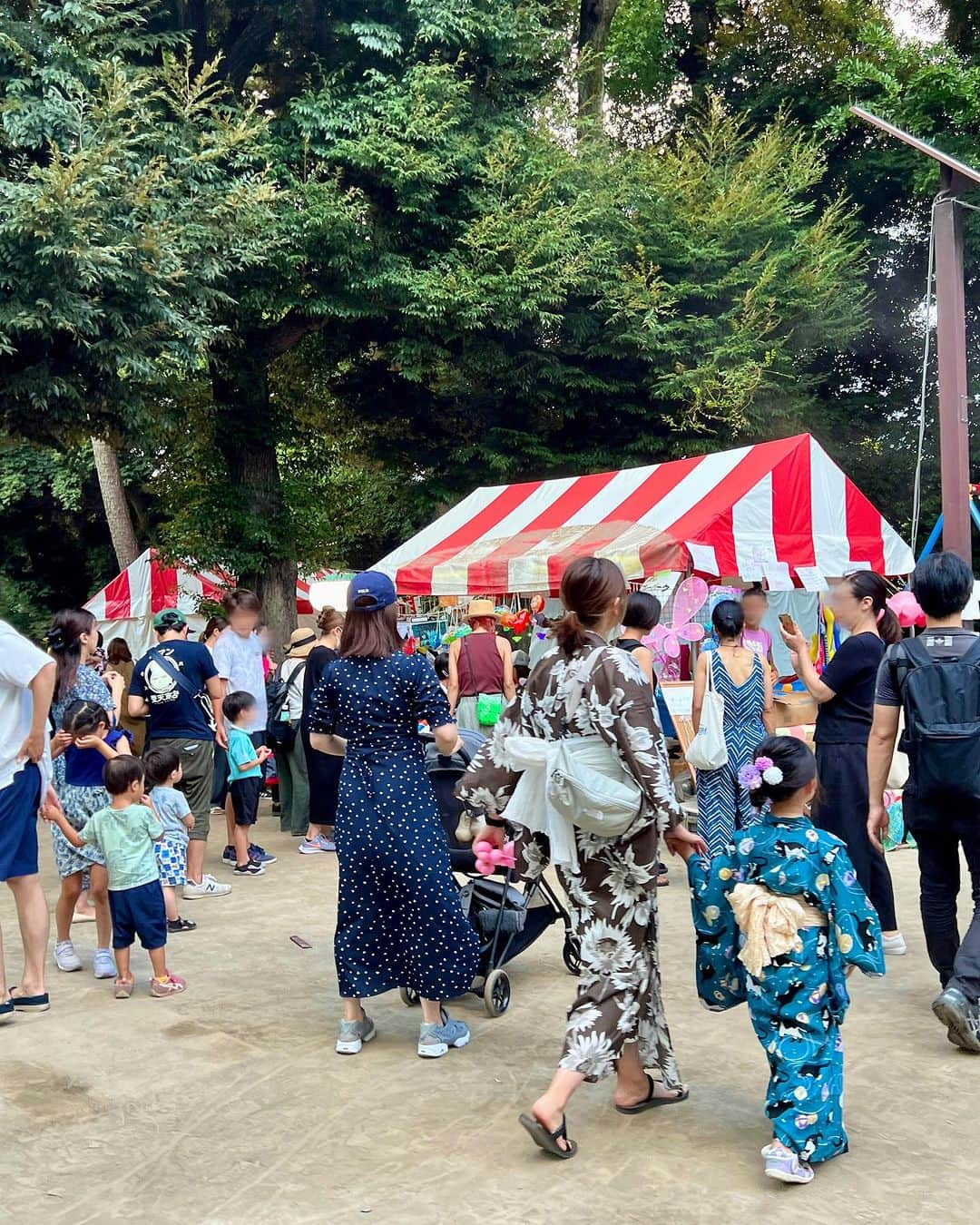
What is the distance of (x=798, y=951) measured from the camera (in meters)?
3.18

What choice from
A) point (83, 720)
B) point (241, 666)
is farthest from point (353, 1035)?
point (241, 666)

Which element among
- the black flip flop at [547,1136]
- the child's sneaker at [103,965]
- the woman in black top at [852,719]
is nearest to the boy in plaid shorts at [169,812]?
the child's sneaker at [103,965]

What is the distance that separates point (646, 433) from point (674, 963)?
13.6 meters

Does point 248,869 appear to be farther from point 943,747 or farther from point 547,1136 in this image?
point 943,747

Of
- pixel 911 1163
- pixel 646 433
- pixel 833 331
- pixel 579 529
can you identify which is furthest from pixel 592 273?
pixel 911 1163

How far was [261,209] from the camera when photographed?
1290 cm

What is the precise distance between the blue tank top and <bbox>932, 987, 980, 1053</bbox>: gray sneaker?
406 centimetres

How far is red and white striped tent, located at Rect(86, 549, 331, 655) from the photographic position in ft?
63.9

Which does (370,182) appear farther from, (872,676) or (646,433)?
(872,676)

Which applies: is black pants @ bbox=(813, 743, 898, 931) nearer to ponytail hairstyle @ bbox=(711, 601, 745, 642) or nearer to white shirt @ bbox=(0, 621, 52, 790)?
ponytail hairstyle @ bbox=(711, 601, 745, 642)

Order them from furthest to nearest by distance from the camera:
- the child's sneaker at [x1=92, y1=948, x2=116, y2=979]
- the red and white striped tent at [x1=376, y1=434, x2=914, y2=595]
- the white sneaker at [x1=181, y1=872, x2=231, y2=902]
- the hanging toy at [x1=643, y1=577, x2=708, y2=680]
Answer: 1. the red and white striped tent at [x1=376, y1=434, x2=914, y2=595]
2. the hanging toy at [x1=643, y1=577, x2=708, y2=680]
3. the white sneaker at [x1=181, y1=872, x2=231, y2=902]
4. the child's sneaker at [x1=92, y1=948, x2=116, y2=979]

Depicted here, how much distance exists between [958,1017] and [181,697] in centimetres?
446

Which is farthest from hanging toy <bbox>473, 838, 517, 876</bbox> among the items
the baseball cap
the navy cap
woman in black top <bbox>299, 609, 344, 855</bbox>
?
woman in black top <bbox>299, 609, 344, 855</bbox>

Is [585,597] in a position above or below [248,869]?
above
